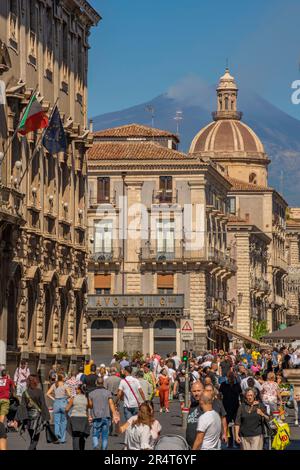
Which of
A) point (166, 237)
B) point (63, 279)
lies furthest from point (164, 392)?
point (166, 237)

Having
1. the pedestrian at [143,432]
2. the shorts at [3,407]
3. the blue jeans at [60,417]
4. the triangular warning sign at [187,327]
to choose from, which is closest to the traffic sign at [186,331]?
the triangular warning sign at [187,327]

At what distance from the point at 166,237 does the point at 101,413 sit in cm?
6583

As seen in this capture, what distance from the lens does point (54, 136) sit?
49.7 m

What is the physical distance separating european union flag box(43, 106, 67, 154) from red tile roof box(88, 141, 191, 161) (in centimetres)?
4423

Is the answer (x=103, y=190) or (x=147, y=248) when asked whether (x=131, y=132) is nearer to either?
(x=103, y=190)

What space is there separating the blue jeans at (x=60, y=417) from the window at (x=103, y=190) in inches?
2423

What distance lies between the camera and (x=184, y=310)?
93312 millimetres

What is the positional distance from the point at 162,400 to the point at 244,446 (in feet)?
78.1

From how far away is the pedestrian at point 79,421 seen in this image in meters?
27.3

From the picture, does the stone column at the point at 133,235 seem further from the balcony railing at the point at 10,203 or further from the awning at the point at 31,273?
the balcony railing at the point at 10,203

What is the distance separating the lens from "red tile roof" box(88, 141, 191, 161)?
94.8 meters

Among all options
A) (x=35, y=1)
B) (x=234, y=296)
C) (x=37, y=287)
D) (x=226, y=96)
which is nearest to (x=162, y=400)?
(x=37, y=287)

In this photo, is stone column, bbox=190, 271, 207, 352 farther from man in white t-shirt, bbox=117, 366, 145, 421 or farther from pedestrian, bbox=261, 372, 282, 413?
man in white t-shirt, bbox=117, 366, 145, 421
